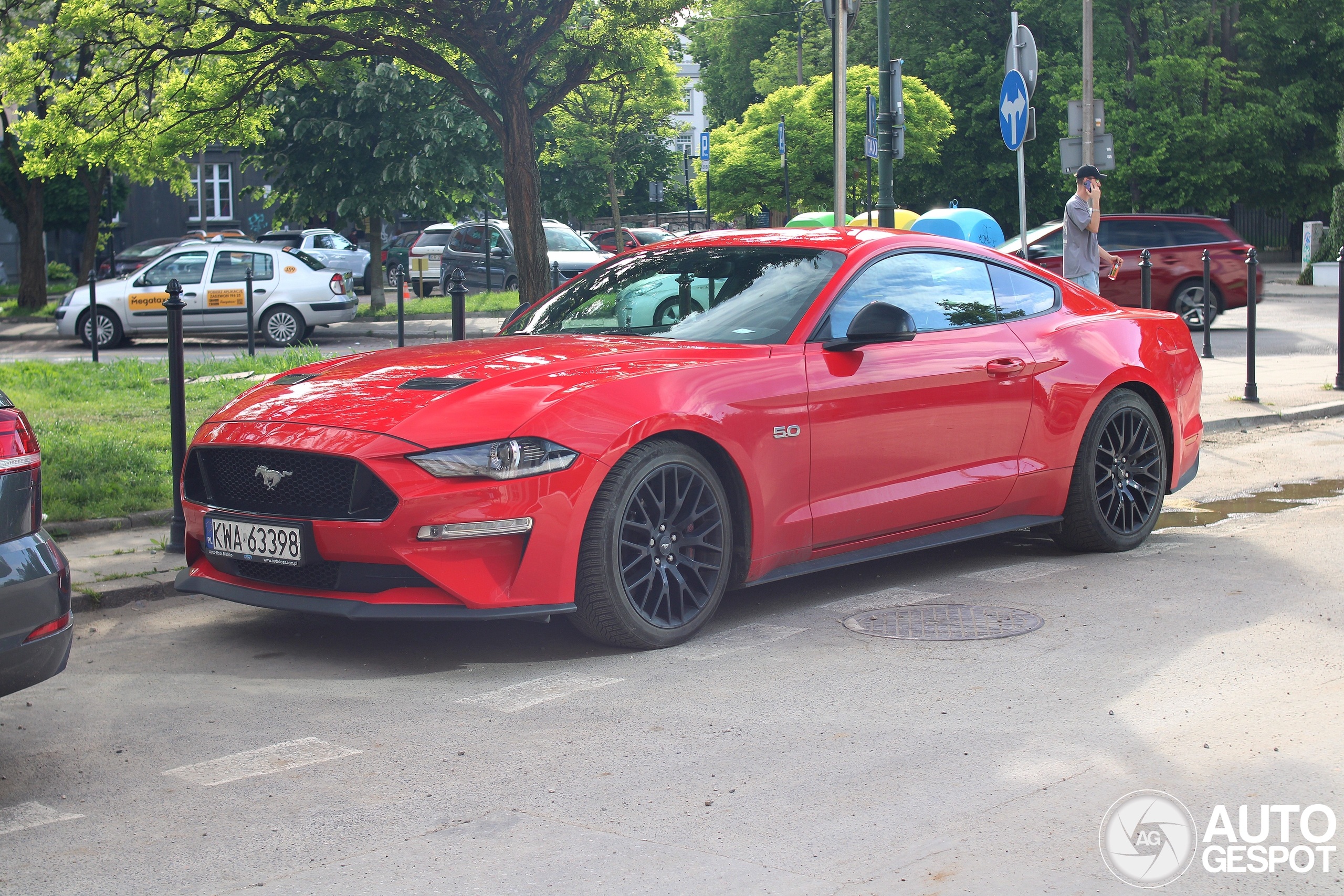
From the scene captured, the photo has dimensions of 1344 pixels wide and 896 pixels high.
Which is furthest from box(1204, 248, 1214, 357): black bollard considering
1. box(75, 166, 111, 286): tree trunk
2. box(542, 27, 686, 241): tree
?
box(75, 166, 111, 286): tree trunk

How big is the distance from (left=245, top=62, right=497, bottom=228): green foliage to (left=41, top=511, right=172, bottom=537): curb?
18.5 meters

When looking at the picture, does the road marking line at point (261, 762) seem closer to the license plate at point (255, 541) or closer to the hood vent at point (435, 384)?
the license plate at point (255, 541)

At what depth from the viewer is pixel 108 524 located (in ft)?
25.0

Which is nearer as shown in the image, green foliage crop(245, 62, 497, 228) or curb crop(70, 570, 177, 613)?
curb crop(70, 570, 177, 613)

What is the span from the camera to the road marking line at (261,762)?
404cm

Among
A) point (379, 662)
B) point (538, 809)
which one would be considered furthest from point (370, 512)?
point (538, 809)

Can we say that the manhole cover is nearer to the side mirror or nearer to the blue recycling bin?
the side mirror

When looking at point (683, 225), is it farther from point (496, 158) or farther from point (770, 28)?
point (496, 158)

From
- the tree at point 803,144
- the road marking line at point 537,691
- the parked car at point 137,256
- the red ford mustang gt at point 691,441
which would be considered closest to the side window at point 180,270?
the parked car at point 137,256

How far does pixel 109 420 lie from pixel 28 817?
25.6 feet

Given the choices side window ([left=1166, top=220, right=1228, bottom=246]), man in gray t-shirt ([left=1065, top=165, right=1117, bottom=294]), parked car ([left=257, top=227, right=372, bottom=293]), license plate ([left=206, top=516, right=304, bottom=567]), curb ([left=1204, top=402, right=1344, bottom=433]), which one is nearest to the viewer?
license plate ([left=206, top=516, right=304, bottom=567])

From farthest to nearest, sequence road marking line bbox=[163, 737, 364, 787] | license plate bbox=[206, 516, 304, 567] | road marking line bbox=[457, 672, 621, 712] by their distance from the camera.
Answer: license plate bbox=[206, 516, 304, 567], road marking line bbox=[457, 672, 621, 712], road marking line bbox=[163, 737, 364, 787]

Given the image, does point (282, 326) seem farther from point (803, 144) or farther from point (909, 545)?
point (803, 144)

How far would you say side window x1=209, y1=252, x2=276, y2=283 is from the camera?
2073 cm
